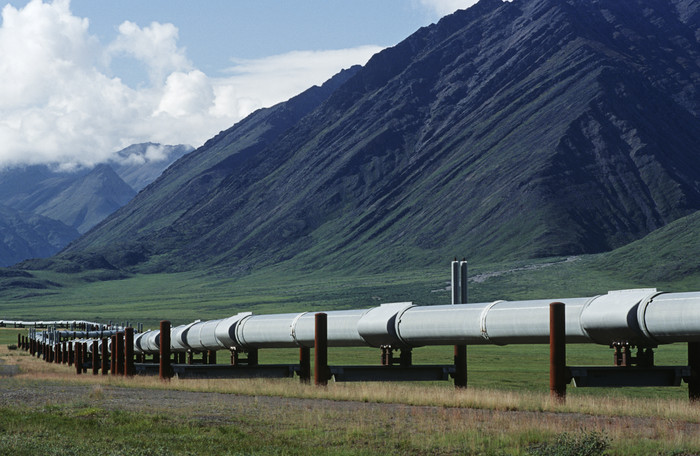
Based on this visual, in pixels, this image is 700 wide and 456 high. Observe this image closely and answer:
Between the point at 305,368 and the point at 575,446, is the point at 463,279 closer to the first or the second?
the point at 305,368

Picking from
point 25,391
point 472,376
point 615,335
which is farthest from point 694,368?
point 472,376

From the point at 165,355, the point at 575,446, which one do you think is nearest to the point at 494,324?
the point at 575,446

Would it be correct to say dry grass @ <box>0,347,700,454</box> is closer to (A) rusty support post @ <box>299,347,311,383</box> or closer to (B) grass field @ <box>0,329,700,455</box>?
(B) grass field @ <box>0,329,700,455</box>

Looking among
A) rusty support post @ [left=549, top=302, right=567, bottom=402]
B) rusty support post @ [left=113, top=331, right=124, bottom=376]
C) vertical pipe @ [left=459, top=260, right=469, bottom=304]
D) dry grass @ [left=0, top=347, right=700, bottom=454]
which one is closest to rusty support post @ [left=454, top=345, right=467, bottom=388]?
dry grass @ [left=0, top=347, right=700, bottom=454]

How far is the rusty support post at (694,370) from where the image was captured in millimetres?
24406

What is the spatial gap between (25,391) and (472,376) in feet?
111

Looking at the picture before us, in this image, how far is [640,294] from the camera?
79.8 feet

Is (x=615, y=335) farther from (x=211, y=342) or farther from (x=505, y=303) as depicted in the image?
(x=211, y=342)

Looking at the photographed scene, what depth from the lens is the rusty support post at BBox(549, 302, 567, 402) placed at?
78.4 feet

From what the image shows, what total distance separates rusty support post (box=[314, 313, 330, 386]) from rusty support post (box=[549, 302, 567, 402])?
25.6 ft

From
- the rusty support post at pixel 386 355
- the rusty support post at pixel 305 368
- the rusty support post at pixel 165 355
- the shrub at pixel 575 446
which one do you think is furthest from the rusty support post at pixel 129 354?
the shrub at pixel 575 446

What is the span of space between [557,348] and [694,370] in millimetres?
3591

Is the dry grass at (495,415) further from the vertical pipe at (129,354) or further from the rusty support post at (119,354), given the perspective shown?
the rusty support post at (119,354)

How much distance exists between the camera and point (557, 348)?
23.9 metres
